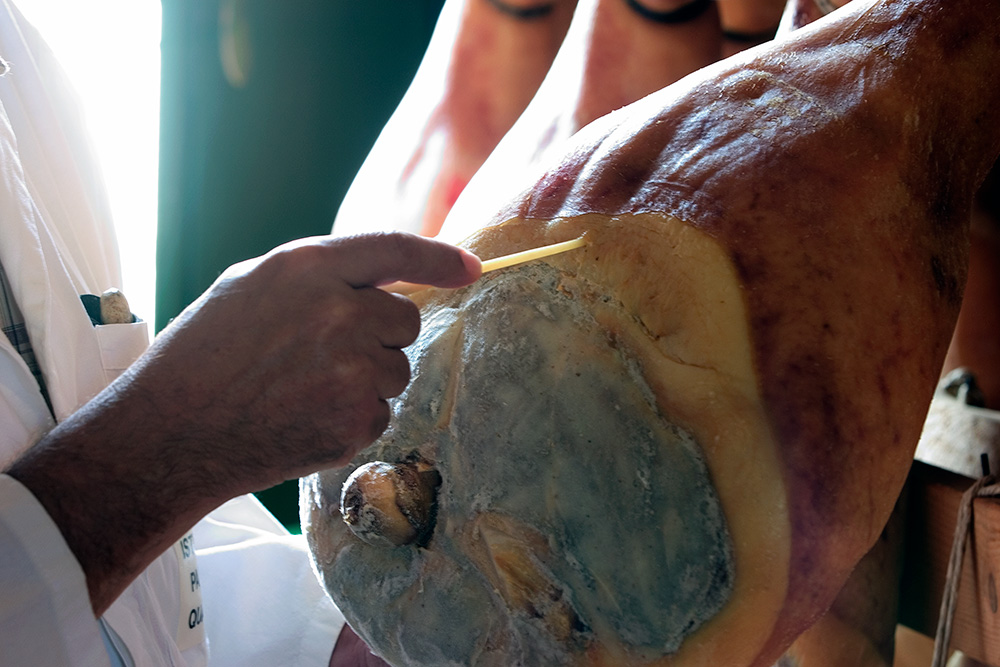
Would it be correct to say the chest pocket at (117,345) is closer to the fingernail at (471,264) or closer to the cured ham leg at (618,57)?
the cured ham leg at (618,57)

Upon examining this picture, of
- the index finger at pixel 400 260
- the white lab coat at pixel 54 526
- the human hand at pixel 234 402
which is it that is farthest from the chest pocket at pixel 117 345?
the index finger at pixel 400 260

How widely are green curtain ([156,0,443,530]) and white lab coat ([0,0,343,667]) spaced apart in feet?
3.38

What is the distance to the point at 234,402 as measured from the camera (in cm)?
53

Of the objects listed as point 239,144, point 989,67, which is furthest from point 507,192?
point 239,144

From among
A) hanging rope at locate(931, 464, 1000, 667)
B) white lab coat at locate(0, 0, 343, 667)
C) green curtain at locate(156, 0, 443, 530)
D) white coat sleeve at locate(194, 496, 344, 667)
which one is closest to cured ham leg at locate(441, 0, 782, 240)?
white lab coat at locate(0, 0, 343, 667)

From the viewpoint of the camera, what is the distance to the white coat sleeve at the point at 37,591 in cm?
50

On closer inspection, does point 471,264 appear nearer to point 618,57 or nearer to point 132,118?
point 618,57

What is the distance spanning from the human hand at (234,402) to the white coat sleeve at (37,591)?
0.4 inches

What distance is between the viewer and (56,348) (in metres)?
0.84

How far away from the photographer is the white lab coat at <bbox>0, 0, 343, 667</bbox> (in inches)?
20.7

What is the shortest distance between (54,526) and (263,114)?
1.82 meters

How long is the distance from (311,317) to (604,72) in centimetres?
66

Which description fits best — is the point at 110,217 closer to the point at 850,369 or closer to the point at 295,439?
the point at 295,439

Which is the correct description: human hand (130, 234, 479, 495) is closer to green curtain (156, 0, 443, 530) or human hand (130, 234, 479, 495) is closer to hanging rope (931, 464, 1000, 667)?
hanging rope (931, 464, 1000, 667)
